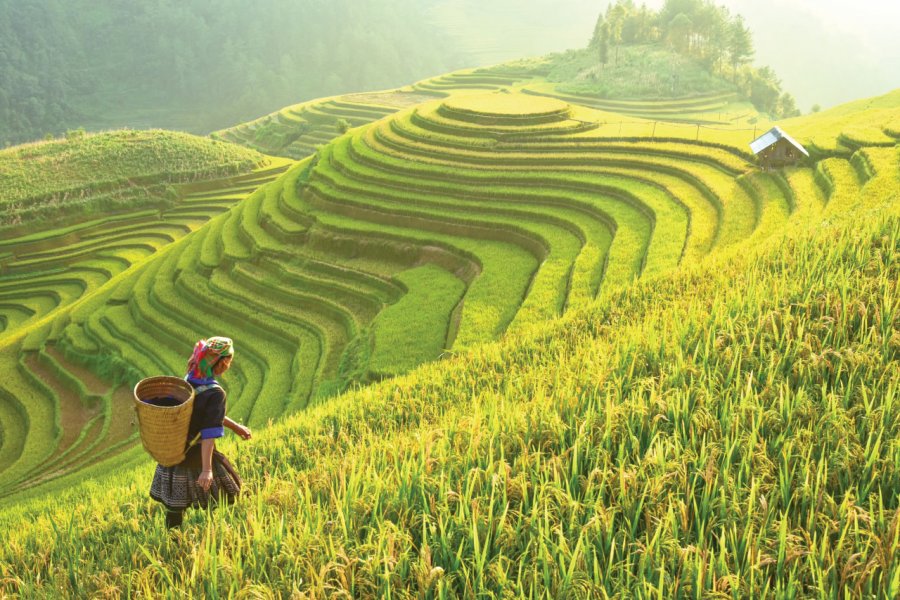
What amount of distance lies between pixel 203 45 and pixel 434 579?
174338mm

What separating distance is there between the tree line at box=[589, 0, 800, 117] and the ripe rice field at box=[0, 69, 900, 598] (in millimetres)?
40200

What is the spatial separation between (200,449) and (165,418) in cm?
46

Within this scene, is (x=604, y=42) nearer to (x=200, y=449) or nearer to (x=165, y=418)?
(x=200, y=449)

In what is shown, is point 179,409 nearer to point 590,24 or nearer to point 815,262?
point 815,262

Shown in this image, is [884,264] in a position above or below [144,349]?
above

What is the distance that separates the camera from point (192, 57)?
147375 mm

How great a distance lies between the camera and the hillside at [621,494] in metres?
2.82

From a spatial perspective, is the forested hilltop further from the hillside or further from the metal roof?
the hillside

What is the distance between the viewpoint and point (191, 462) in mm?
4348

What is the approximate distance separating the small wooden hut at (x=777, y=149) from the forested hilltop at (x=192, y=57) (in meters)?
119

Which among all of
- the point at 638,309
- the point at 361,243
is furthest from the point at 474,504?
the point at 361,243

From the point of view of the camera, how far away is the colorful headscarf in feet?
14.2

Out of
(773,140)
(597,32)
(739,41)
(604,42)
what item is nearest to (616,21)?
(597,32)

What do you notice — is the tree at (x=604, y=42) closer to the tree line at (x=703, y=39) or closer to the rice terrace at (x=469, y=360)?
the tree line at (x=703, y=39)
